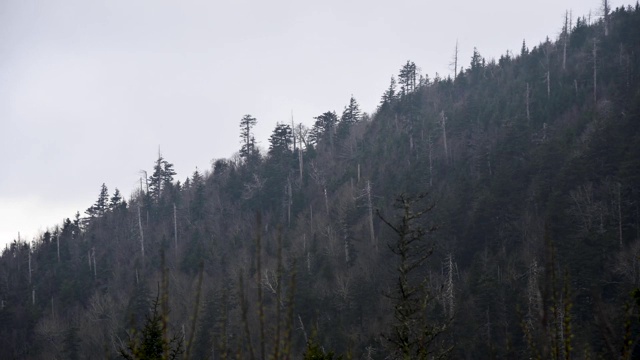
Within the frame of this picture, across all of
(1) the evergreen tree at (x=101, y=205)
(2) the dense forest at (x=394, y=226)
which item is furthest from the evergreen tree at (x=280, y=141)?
(1) the evergreen tree at (x=101, y=205)

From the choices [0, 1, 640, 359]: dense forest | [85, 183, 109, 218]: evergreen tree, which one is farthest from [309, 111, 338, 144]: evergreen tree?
[85, 183, 109, 218]: evergreen tree

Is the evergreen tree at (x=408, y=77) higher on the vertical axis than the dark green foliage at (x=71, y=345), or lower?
higher

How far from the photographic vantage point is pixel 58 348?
47.3 meters

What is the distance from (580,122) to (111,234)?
199 feet

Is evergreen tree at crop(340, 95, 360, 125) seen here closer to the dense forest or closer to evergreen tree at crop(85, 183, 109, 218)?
the dense forest

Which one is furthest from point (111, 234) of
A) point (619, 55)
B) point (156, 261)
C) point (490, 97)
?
point (619, 55)

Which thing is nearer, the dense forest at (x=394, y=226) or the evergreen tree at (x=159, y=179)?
the dense forest at (x=394, y=226)

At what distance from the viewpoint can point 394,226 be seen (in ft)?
84.6

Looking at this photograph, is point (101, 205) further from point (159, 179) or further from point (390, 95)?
point (390, 95)

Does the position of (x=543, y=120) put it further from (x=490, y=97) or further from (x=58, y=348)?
(x=58, y=348)

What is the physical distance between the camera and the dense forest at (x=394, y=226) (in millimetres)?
30969

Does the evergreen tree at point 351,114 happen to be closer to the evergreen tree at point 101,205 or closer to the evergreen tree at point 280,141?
the evergreen tree at point 280,141

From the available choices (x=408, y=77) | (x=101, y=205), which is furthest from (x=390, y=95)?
(x=101, y=205)

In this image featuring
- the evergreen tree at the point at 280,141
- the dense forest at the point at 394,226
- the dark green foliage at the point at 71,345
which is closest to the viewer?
A: the dense forest at the point at 394,226
